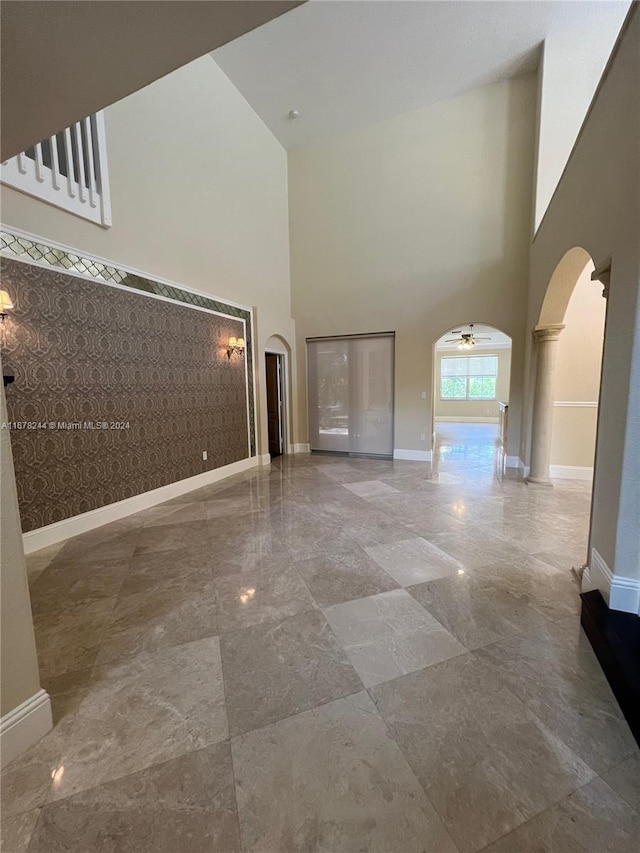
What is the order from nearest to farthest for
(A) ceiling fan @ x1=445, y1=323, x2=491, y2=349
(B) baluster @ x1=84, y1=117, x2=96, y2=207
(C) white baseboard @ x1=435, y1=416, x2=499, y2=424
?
(B) baluster @ x1=84, y1=117, x2=96, y2=207
(A) ceiling fan @ x1=445, y1=323, x2=491, y2=349
(C) white baseboard @ x1=435, y1=416, x2=499, y2=424

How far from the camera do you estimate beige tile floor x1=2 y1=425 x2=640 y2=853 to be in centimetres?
110

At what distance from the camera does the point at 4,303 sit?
8.92ft

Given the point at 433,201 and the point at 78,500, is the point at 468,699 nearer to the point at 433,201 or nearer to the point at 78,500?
the point at 78,500

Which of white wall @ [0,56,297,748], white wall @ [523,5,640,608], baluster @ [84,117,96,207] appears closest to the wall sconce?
white wall @ [0,56,297,748]

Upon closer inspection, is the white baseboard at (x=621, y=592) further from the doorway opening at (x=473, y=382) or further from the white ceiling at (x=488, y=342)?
the white ceiling at (x=488, y=342)

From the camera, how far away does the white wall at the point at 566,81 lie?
4.60 m

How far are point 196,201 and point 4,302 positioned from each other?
10.2 feet

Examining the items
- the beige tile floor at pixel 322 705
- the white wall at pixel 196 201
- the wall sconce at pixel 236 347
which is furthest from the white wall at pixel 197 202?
the beige tile floor at pixel 322 705

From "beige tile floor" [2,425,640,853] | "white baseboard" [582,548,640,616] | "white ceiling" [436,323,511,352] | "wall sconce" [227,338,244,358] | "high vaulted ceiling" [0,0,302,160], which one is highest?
"white ceiling" [436,323,511,352]

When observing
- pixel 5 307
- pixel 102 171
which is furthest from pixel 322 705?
pixel 102 171

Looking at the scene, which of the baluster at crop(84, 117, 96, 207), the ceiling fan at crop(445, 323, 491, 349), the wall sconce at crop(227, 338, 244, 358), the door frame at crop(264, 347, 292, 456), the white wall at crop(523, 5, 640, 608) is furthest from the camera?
the ceiling fan at crop(445, 323, 491, 349)

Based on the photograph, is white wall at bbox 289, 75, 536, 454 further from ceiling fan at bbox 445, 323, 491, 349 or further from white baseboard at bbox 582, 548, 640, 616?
white baseboard at bbox 582, 548, 640, 616

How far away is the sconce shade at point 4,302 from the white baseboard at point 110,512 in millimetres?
1844

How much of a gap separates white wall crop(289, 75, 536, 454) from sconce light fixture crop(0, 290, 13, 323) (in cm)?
502
